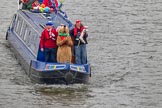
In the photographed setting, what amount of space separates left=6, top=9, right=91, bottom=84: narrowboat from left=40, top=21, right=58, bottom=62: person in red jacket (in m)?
0.31

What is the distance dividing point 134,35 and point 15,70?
28.9ft

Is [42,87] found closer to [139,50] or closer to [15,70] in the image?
[15,70]

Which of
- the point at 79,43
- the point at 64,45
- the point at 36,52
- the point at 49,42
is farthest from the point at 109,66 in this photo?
the point at 49,42

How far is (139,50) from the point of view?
33906 mm

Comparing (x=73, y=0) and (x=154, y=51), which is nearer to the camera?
(x=154, y=51)

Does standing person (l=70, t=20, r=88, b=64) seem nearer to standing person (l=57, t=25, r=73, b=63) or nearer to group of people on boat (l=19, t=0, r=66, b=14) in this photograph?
standing person (l=57, t=25, r=73, b=63)

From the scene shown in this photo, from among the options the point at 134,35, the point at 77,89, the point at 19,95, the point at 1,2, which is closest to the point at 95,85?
the point at 77,89

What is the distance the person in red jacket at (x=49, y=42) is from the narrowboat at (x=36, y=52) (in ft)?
1.03

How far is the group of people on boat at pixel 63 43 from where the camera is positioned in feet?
90.5

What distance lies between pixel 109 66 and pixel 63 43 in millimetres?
3702

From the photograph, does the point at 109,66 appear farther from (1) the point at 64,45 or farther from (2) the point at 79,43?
(1) the point at 64,45

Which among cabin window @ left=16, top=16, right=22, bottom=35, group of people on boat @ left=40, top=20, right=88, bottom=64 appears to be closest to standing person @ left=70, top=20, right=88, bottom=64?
group of people on boat @ left=40, top=20, right=88, bottom=64

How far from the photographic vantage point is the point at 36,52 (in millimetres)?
28734

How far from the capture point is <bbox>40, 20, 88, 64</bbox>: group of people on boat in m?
27.6
